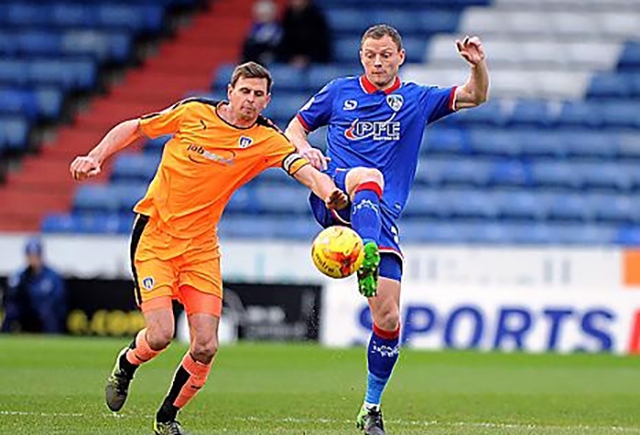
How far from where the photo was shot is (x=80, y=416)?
9.55 metres

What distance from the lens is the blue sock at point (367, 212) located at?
852 cm

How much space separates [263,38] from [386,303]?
14332mm

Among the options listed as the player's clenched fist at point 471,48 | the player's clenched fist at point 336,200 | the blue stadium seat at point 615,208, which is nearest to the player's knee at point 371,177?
the player's clenched fist at point 336,200

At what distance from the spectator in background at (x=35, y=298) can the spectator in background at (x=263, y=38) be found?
4831 mm

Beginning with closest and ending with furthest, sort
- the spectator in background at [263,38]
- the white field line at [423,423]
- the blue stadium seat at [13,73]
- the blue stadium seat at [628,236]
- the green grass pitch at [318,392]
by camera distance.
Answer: the green grass pitch at [318,392]
the white field line at [423,423]
the blue stadium seat at [628,236]
the spectator in background at [263,38]
the blue stadium seat at [13,73]

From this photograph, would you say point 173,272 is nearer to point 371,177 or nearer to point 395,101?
point 371,177

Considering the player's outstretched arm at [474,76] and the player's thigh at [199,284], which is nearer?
the player's outstretched arm at [474,76]

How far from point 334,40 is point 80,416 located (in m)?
14.7

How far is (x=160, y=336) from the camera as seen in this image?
8.85 m

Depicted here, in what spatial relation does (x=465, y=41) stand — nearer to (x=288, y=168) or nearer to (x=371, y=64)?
(x=371, y=64)

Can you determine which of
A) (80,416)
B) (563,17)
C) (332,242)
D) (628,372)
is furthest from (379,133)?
(563,17)

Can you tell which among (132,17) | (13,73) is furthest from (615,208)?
(13,73)

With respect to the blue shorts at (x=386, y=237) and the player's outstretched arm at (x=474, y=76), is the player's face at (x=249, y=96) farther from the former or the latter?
the player's outstretched arm at (x=474, y=76)

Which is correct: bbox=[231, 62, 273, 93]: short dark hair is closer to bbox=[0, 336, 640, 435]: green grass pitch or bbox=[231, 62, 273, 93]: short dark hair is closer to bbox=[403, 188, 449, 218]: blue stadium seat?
bbox=[0, 336, 640, 435]: green grass pitch
